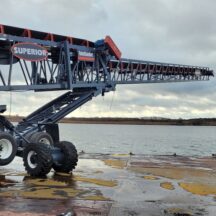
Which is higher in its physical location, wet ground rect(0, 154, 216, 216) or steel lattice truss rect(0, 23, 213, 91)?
steel lattice truss rect(0, 23, 213, 91)

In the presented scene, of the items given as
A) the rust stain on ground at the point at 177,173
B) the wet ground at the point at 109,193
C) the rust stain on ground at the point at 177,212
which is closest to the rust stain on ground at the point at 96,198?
the wet ground at the point at 109,193

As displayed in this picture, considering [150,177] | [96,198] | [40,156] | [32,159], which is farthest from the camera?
[150,177]

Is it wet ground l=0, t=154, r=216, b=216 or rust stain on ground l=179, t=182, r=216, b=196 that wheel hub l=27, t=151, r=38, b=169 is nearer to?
wet ground l=0, t=154, r=216, b=216

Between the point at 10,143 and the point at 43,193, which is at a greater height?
the point at 10,143

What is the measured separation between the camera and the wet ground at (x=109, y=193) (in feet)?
38.4

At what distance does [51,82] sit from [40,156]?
15.9ft

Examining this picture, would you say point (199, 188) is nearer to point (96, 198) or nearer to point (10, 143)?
point (96, 198)

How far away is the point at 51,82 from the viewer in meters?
21.8

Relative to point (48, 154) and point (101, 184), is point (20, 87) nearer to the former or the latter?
point (48, 154)

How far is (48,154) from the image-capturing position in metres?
18.2

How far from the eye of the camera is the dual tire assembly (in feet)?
59.1

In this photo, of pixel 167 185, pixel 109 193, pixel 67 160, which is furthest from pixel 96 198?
pixel 67 160

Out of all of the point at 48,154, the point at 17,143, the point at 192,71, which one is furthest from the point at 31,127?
the point at 192,71

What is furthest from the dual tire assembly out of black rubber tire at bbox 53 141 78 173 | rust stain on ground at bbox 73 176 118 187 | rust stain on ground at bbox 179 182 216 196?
rust stain on ground at bbox 179 182 216 196
